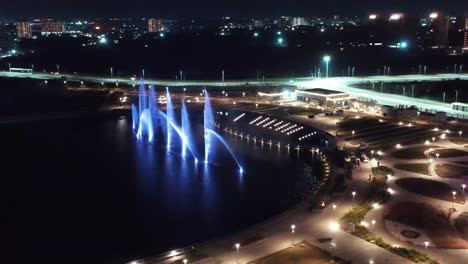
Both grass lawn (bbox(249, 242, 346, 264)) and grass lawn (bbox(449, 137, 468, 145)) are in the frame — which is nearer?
grass lawn (bbox(249, 242, 346, 264))

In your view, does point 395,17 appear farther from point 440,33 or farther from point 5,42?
A: point 5,42

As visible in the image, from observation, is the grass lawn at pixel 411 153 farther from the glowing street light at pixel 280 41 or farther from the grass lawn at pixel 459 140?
the glowing street light at pixel 280 41

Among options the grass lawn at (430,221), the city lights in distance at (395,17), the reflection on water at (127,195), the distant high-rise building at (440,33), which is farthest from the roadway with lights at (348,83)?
the city lights in distance at (395,17)

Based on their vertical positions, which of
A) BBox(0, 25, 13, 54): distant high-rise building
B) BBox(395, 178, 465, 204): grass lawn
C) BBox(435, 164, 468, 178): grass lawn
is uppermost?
BBox(0, 25, 13, 54): distant high-rise building

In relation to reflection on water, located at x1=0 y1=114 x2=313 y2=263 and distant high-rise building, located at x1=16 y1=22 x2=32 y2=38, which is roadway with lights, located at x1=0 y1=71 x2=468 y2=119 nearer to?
reflection on water, located at x1=0 y1=114 x2=313 y2=263

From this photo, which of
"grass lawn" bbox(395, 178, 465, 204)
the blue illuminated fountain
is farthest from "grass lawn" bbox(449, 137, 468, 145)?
the blue illuminated fountain

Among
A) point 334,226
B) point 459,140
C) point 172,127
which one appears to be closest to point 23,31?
point 172,127

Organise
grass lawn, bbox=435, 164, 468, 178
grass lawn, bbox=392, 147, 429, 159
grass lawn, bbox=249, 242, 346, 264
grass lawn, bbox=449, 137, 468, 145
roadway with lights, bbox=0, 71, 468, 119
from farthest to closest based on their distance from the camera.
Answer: roadway with lights, bbox=0, 71, 468, 119
grass lawn, bbox=449, 137, 468, 145
grass lawn, bbox=392, 147, 429, 159
grass lawn, bbox=435, 164, 468, 178
grass lawn, bbox=249, 242, 346, 264
